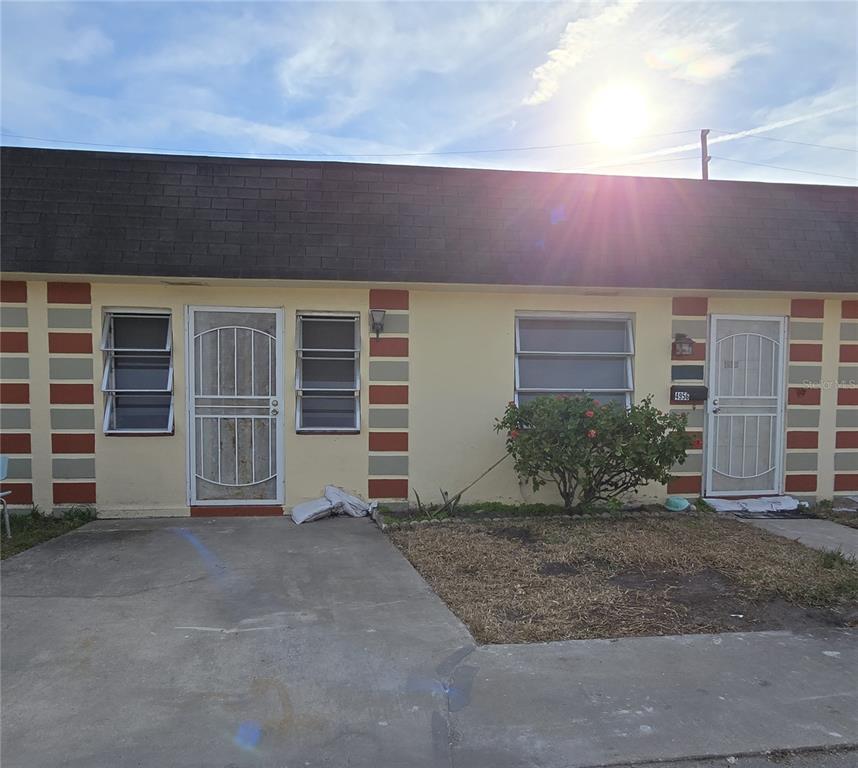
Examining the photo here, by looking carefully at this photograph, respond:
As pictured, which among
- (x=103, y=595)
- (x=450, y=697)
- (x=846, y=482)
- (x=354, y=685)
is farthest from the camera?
(x=846, y=482)

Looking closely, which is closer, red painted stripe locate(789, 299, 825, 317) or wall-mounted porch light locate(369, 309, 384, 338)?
wall-mounted porch light locate(369, 309, 384, 338)

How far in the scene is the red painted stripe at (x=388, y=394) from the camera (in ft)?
22.7

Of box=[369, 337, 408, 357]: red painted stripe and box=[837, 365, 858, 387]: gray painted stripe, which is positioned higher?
box=[369, 337, 408, 357]: red painted stripe

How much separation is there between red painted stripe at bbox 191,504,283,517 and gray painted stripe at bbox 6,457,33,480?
171cm

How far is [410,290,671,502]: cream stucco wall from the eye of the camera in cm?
701

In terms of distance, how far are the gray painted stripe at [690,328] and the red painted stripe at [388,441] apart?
3.42m

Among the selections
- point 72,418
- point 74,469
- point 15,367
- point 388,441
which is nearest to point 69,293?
point 15,367

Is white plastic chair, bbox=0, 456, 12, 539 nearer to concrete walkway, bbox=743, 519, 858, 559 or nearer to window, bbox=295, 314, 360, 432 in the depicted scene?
window, bbox=295, 314, 360, 432

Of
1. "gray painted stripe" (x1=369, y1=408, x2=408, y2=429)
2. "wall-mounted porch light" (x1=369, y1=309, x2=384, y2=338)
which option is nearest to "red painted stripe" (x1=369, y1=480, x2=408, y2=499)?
"gray painted stripe" (x1=369, y1=408, x2=408, y2=429)

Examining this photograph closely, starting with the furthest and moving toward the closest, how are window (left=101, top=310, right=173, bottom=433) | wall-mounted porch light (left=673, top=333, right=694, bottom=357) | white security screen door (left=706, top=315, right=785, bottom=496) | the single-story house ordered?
1. white security screen door (left=706, top=315, right=785, bottom=496)
2. wall-mounted porch light (left=673, top=333, right=694, bottom=357)
3. window (left=101, top=310, right=173, bottom=433)
4. the single-story house

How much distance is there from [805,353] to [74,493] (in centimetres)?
850

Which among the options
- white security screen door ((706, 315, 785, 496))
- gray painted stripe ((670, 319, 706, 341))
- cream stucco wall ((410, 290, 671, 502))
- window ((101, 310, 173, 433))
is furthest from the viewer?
white security screen door ((706, 315, 785, 496))

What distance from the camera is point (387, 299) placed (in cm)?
691

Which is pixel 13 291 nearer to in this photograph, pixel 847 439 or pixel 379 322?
pixel 379 322
